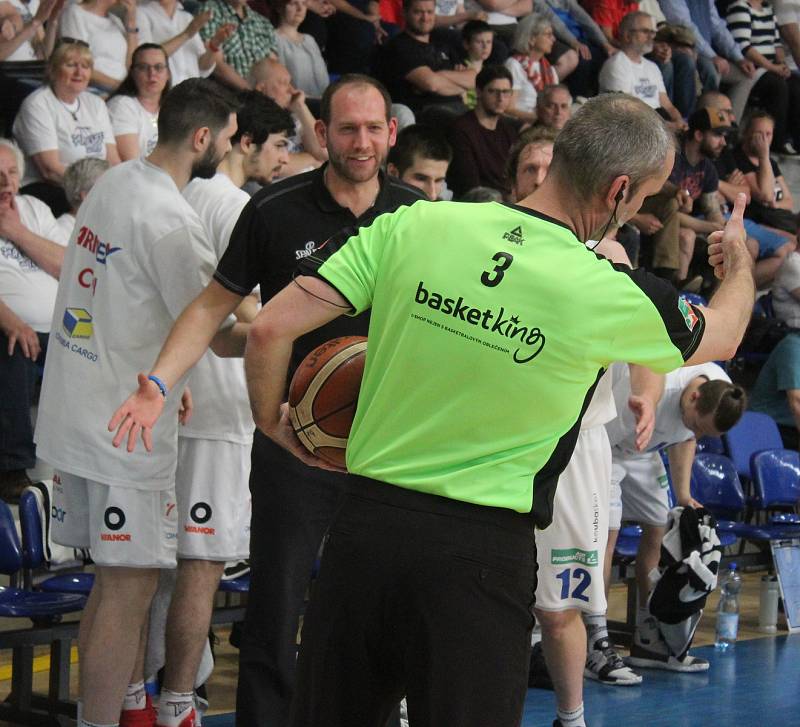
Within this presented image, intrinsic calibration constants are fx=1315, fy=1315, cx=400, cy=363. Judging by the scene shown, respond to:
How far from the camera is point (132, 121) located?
8.42 m

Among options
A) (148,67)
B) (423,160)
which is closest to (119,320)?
(423,160)

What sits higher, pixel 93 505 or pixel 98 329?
pixel 98 329

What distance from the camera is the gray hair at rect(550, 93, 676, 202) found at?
2.56 metres

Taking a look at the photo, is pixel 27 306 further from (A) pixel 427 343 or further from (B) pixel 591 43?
(B) pixel 591 43

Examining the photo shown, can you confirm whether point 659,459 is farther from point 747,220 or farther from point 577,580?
point 747,220

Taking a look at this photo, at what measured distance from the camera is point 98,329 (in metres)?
4.31

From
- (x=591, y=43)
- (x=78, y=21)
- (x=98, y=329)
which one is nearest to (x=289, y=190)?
(x=98, y=329)

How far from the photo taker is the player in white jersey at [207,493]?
459 centimetres

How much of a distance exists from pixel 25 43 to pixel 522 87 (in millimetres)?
4921

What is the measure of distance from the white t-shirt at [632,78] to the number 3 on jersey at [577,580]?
28.5 ft

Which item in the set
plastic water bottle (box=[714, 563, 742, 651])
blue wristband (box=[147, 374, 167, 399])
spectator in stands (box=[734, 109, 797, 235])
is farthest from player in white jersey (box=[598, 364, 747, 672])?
spectator in stands (box=[734, 109, 797, 235])

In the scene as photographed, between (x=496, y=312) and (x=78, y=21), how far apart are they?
23.2 feet

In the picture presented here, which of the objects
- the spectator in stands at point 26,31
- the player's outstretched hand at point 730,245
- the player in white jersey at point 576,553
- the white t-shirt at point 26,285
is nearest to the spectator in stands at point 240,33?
the spectator in stands at point 26,31

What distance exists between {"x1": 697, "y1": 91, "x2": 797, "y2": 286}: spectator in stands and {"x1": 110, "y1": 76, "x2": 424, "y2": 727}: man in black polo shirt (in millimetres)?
7380
